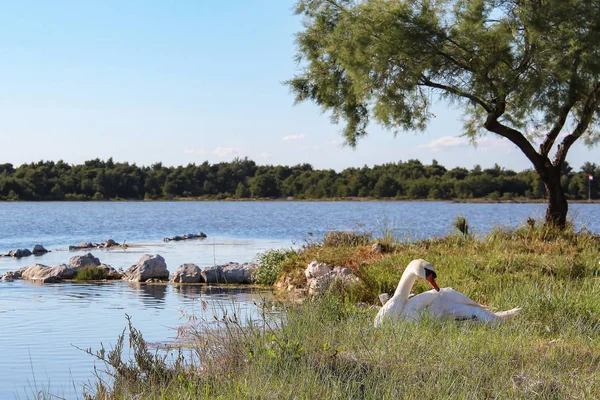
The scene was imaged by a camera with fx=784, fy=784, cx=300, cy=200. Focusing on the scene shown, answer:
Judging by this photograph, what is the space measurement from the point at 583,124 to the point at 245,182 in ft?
306

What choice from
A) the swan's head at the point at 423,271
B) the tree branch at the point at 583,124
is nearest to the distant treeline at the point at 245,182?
the tree branch at the point at 583,124

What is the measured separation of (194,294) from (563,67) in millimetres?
9635

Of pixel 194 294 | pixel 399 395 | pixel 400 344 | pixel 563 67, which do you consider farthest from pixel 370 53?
pixel 399 395

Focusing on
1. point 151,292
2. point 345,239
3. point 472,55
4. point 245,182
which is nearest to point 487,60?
point 472,55

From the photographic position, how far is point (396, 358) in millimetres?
6930

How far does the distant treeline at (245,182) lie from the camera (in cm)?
9106

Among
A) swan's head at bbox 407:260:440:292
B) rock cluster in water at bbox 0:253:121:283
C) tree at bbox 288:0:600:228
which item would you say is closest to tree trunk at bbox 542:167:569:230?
tree at bbox 288:0:600:228

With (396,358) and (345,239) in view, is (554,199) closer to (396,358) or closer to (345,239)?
(345,239)

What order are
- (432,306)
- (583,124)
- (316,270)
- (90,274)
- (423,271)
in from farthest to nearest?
(90,274)
(583,124)
(316,270)
(423,271)
(432,306)

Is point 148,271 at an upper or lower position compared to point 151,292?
upper

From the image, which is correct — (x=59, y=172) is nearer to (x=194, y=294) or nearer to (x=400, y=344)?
(x=194, y=294)

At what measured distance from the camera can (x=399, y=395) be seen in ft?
19.4

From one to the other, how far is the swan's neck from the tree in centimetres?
968

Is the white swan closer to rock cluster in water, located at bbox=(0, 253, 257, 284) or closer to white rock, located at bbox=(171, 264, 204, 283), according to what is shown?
rock cluster in water, located at bbox=(0, 253, 257, 284)
